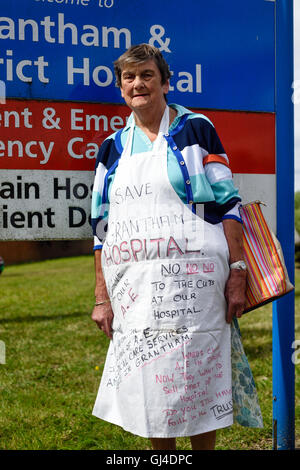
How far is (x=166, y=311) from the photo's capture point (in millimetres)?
2188

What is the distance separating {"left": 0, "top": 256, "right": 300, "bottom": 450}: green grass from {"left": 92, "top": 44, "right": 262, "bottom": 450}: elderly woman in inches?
41.6

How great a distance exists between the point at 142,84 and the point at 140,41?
0.85m

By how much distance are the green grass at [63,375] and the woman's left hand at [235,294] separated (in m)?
1.27

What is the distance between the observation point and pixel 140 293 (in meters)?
→ 2.23

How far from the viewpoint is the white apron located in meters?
2.19

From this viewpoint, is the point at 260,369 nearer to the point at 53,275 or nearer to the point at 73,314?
the point at 73,314

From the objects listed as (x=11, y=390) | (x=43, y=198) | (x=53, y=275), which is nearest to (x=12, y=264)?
(x=53, y=275)

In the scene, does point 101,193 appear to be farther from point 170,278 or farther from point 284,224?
point 284,224

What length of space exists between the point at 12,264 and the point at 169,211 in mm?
12446

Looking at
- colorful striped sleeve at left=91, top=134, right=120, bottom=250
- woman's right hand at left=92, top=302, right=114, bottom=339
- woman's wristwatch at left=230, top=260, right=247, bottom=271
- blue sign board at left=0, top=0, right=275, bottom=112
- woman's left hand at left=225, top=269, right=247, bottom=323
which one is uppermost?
blue sign board at left=0, top=0, right=275, bottom=112

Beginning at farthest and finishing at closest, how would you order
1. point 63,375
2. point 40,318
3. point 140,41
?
point 40,318 → point 63,375 → point 140,41

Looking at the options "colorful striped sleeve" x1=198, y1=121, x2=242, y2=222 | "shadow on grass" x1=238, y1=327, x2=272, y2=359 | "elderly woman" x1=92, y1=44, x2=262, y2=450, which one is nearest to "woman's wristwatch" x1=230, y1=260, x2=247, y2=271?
"elderly woman" x1=92, y1=44, x2=262, y2=450

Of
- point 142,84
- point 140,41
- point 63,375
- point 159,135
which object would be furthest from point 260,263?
point 63,375

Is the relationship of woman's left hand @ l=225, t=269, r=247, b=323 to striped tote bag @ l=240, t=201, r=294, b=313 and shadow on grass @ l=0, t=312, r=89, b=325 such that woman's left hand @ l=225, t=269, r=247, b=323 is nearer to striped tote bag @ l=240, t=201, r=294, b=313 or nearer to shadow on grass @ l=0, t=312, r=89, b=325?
striped tote bag @ l=240, t=201, r=294, b=313
